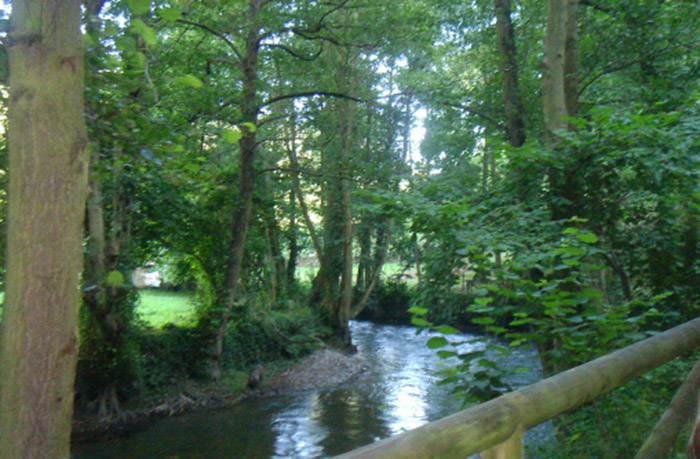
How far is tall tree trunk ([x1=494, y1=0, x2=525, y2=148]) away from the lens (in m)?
10.2

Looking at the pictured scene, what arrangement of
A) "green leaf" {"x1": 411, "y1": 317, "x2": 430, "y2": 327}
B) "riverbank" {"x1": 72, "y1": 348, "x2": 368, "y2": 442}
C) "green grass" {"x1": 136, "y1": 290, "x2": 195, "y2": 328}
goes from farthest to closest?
"green grass" {"x1": 136, "y1": 290, "x2": 195, "y2": 328} → "riverbank" {"x1": 72, "y1": 348, "x2": 368, "y2": 442} → "green leaf" {"x1": 411, "y1": 317, "x2": 430, "y2": 327}

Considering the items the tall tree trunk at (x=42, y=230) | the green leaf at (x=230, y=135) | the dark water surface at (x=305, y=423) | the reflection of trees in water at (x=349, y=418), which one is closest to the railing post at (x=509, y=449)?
the tall tree trunk at (x=42, y=230)

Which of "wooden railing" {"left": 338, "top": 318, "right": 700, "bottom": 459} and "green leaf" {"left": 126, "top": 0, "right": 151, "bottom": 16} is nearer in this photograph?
"wooden railing" {"left": 338, "top": 318, "right": 700, "bottom": 459}

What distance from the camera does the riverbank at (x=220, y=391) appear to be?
13031mm

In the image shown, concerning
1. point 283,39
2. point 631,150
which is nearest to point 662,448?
point 631,150

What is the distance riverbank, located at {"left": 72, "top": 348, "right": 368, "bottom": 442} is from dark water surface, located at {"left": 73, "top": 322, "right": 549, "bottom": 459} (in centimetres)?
34

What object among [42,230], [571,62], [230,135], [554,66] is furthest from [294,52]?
[42,230]

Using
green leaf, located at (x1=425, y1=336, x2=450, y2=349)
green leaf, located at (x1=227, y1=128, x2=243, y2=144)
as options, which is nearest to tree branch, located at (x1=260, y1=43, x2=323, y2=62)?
green leaf, located at (x1=227, y1=128, x2=243, y2=144)

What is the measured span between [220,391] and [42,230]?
1425 cm

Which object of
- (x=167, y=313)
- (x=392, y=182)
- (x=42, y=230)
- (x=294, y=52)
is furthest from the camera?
(x=167, y=313)

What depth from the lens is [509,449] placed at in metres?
2.23

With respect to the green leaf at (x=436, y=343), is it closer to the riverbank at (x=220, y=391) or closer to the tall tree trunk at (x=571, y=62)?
the tall tree trunk at (x=571, y=62)

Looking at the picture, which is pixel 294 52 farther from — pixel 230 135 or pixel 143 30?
pixel 143 30

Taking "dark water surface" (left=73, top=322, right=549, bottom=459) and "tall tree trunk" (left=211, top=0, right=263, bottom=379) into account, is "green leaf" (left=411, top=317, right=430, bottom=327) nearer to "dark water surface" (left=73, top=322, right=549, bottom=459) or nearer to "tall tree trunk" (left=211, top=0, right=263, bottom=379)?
"dark water surface" (left=73, top=322, right=549, bottom=459)
